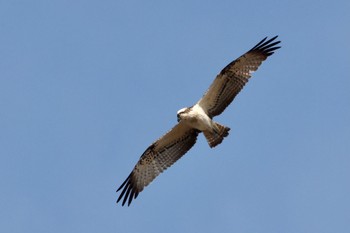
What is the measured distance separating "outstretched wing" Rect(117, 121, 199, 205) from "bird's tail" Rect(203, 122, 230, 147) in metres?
0.59

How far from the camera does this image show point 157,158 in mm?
23094

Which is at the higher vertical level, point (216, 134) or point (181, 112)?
point (181, 112)

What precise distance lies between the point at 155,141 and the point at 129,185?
1.18 meters

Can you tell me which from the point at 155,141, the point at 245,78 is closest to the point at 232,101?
the point at 245,78

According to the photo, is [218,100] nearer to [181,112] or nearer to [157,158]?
[181,112]

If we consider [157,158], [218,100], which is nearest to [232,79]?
[218,100]

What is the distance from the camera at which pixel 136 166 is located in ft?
76.0

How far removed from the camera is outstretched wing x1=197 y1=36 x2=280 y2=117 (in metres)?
22.0

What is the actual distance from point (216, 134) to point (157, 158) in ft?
5.35

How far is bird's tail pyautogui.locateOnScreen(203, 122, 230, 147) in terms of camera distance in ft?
72.7

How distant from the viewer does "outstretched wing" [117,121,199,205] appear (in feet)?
75.2

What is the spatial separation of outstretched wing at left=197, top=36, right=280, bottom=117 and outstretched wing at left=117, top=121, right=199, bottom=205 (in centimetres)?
87

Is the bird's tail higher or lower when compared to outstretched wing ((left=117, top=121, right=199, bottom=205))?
lower

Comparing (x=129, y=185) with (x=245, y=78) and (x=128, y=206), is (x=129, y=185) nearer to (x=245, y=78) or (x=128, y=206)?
(x=128, y=206)
